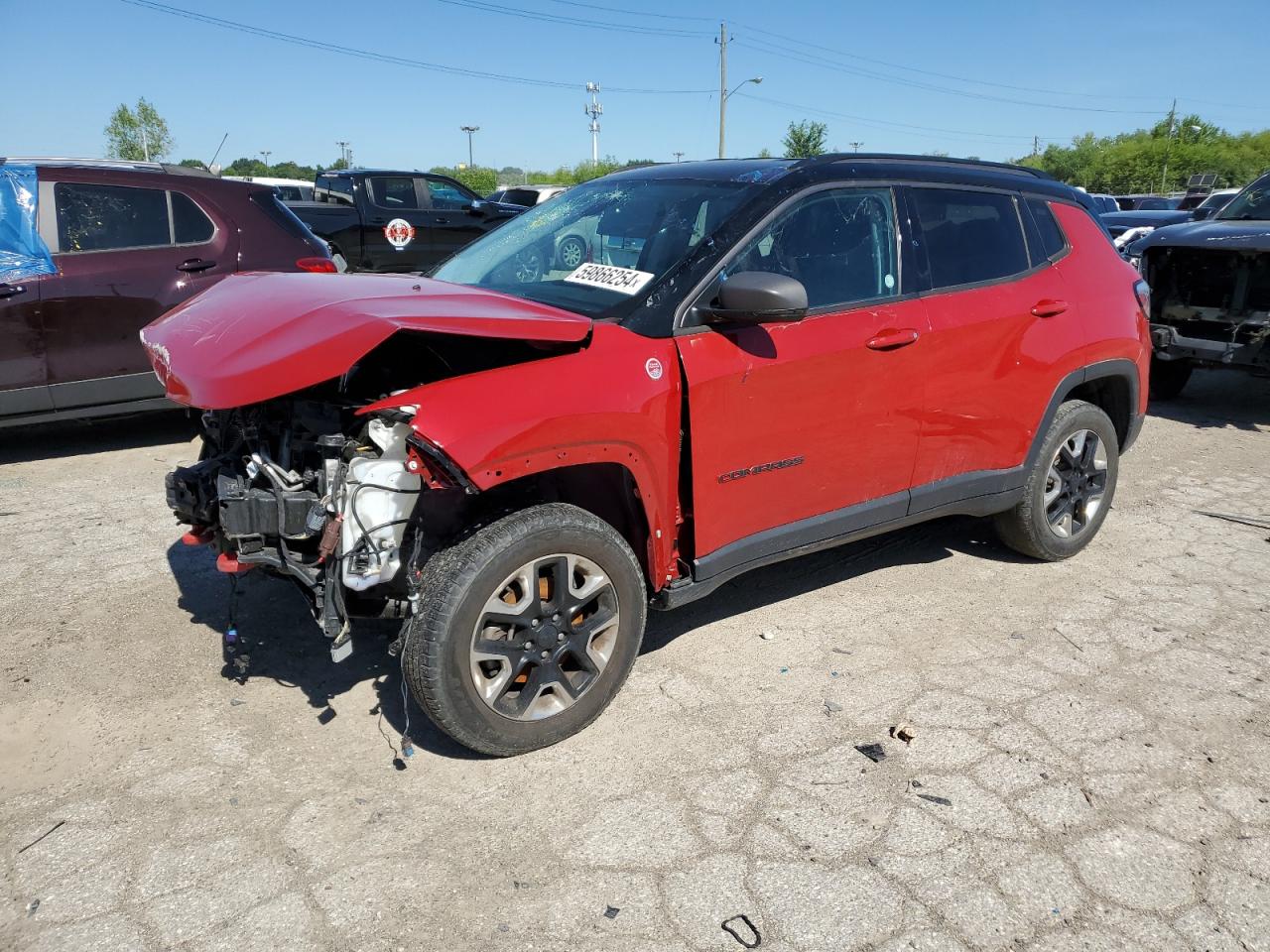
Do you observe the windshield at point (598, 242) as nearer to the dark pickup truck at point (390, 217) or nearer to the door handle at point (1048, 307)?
the door handle at point (1048, 307)

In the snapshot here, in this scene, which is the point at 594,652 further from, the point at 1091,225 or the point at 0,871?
the point at 1091,225

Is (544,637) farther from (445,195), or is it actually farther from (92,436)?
(445,195)

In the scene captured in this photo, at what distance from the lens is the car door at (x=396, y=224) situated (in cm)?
1309

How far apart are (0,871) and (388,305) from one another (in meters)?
1.87

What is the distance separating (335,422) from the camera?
2.86 meters

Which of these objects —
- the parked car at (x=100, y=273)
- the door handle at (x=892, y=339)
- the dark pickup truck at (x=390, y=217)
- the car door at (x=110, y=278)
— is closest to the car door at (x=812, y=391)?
the door handle at (x=892, y=339)

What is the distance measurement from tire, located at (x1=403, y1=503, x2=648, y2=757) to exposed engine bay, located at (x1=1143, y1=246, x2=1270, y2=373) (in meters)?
6.46

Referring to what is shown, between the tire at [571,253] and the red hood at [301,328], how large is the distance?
592 mm

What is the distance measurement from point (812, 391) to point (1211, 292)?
6325 millimetres

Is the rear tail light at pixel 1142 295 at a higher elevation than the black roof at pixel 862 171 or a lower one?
lower

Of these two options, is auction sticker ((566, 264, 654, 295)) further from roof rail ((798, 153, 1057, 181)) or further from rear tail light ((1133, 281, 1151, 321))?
rear tail light ((1133, 281, 1151, 321))

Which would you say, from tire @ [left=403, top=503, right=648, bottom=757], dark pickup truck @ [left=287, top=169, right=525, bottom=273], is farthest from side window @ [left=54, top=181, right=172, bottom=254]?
dark pickup truck @ [left=287, top=169, right=525, bottom=273]

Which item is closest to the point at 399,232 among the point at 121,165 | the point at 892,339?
the point at 121,165

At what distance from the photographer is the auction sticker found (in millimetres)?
3332
